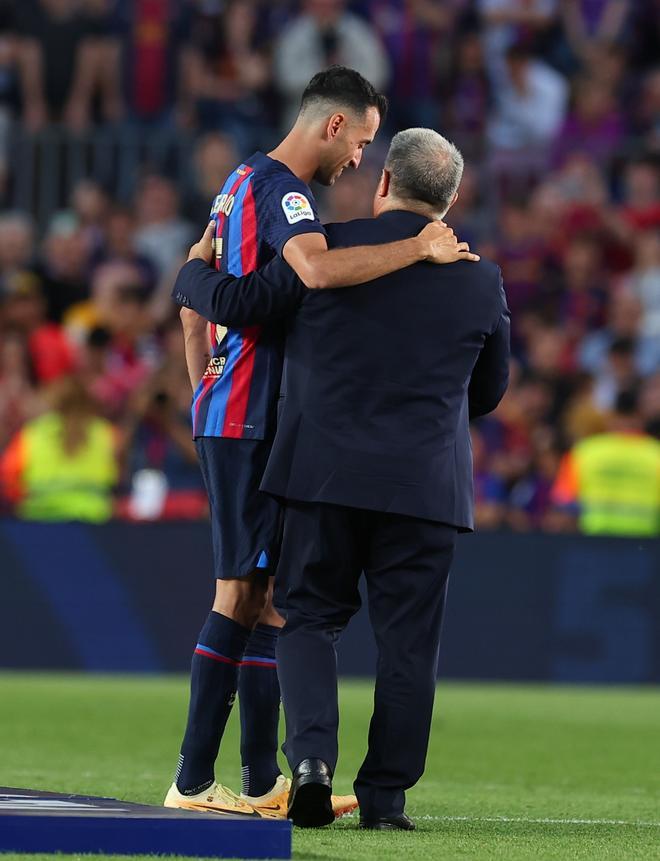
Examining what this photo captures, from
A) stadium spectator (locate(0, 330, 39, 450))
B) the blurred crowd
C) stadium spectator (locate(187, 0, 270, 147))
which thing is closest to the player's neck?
the blurred crowd

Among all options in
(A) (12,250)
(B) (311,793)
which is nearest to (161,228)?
(A) (12,250)

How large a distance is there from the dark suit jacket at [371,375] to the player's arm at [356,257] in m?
0.07

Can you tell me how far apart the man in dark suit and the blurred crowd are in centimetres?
688

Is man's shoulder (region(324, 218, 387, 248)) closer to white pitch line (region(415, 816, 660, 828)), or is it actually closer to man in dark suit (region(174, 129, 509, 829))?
man in dark suit (region(174, 129, 509, 829))

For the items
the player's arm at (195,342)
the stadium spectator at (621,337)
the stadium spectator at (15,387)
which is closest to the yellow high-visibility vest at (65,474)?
the stadium spectator at (15,387)

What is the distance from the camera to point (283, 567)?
18.8ft

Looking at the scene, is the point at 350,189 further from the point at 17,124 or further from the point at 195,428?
the point at 195,428

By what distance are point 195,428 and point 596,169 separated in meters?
11.5

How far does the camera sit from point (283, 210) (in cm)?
569

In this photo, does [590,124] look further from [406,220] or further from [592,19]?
[406,220]

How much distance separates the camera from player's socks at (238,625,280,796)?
595 centimetres

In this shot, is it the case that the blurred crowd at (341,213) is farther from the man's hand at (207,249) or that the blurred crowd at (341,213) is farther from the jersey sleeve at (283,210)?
the jersey sleeve at (283,210)

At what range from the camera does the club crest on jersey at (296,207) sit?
565cm

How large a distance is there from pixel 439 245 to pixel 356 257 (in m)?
0.26
